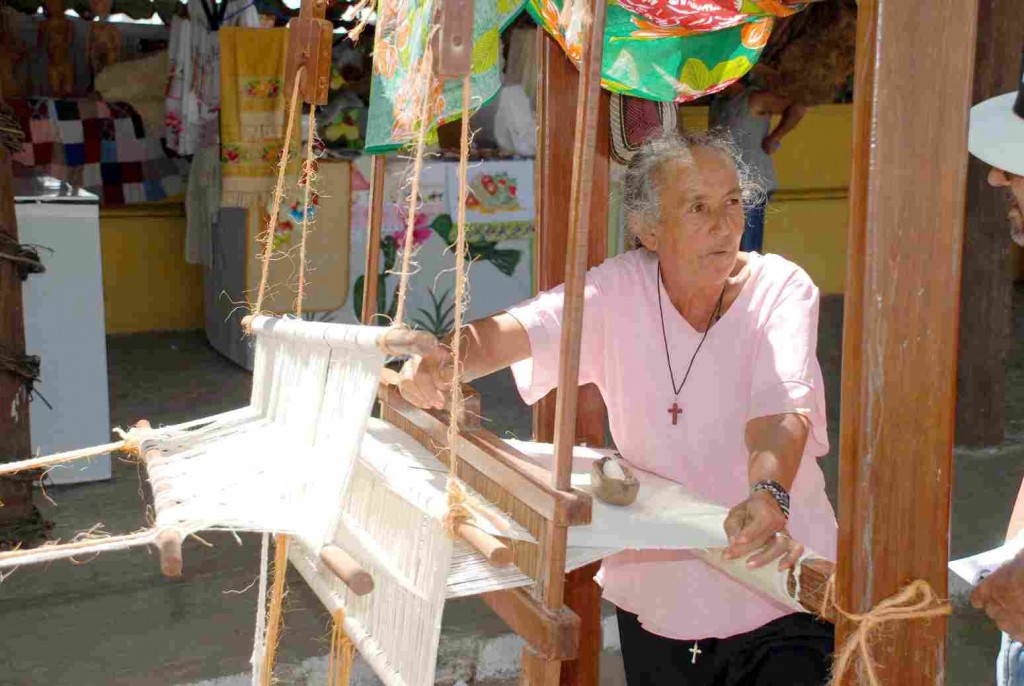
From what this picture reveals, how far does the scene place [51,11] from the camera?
6.41 meters

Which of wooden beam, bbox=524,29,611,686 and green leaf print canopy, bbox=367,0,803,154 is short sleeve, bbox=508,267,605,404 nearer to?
wooden beam, bbox=524,29,611,686

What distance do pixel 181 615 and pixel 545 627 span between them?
6.53 ft

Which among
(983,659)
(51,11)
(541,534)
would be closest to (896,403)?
(541,534)

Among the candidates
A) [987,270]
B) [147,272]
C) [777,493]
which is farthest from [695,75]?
[147,272]

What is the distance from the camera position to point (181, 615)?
3.07 meters

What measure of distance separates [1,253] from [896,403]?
3137 millimetres

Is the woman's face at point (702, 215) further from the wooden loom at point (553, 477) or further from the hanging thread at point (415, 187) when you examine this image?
the hanging thread at point (415, 187)

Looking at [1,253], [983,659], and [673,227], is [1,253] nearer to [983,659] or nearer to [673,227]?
[673,227]

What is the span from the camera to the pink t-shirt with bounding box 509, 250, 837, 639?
172 centimetres

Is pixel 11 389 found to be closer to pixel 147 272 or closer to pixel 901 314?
pixel 901 314

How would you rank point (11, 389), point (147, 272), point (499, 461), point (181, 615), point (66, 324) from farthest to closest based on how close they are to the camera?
point (147, 272), point (66, 324), point (11, 389), point (181, 615), point (499, 461)

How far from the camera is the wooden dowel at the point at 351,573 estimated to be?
1260mm

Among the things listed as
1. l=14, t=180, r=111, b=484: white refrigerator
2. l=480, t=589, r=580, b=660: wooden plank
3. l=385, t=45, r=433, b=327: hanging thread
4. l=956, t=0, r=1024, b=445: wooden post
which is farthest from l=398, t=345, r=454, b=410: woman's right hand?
l=956, t=0, r=1024, b=445: wooden post

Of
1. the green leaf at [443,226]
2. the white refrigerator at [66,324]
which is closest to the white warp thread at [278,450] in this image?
the white refrigerator at [66,324]
